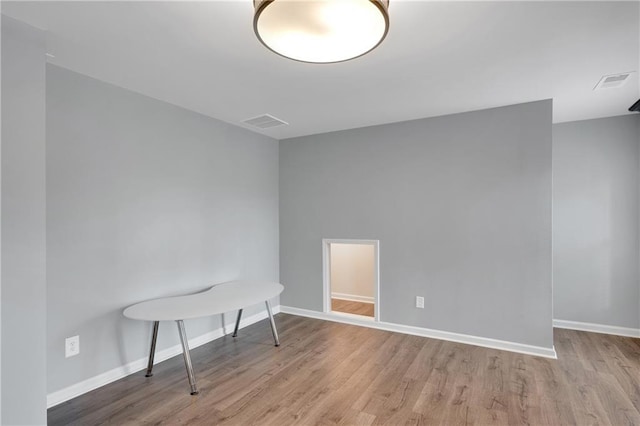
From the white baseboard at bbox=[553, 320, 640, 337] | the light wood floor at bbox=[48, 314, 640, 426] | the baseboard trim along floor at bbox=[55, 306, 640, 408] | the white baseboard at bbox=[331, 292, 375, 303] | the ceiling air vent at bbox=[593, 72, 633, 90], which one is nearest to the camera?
the light wood floor at bbox=[48, 314, 640, 426]

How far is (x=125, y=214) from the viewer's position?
271 cm

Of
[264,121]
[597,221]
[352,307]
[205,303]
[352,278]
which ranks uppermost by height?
[264,121]

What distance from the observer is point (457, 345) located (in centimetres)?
332

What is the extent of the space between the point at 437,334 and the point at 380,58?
283 centimetres

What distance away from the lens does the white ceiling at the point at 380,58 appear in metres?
1.72

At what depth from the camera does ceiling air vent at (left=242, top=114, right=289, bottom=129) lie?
353cm

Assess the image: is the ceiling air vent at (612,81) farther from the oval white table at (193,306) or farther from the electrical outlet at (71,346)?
the electrical outlet at (71,346)

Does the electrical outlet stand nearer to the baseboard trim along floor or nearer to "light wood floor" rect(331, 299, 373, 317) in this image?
the baseboard trim along floor

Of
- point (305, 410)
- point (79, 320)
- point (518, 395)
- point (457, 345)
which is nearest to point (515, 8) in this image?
point (518, 395)

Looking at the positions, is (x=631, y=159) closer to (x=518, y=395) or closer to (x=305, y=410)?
(x=518, y=395)

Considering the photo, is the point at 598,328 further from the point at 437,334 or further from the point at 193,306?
the point at 193,306

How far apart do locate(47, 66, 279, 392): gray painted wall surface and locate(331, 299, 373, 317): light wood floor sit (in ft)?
5.23

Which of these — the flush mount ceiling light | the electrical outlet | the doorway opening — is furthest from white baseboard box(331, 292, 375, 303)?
the flush mount ceiling light

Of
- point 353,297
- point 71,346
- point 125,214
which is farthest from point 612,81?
point 71,346
